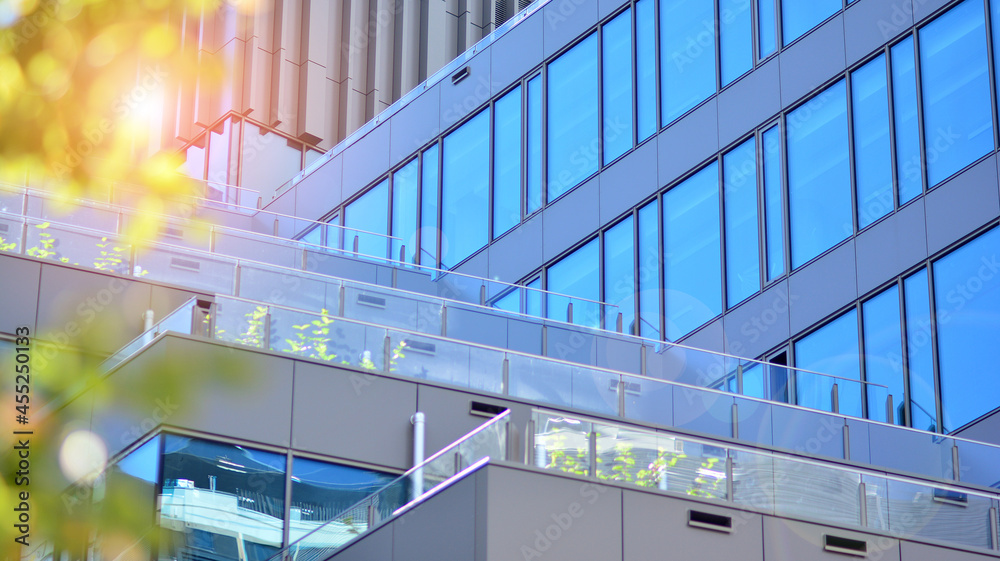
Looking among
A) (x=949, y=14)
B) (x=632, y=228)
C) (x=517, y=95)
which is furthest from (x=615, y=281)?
(x=949, y=14)

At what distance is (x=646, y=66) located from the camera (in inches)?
1014

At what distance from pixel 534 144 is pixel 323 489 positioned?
43.9 ft

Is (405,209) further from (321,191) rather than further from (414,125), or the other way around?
(321,191)

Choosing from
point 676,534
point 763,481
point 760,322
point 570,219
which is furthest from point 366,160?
point 676,534

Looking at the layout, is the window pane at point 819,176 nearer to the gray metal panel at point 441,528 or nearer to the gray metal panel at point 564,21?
the gray metal panel at point 564,21

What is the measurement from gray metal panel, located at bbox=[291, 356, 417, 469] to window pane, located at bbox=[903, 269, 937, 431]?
7864 millimetres

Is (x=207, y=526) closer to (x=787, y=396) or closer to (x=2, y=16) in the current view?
(x=787, y=396)

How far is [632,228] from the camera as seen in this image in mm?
25203

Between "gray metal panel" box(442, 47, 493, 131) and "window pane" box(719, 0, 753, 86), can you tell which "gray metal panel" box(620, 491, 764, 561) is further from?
"gray metal panel" box(442, 47, 493, 131)

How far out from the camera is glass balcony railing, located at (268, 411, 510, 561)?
12922 millimetres

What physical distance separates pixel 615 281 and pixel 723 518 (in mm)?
12010

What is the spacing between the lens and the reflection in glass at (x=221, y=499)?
13.9 meters

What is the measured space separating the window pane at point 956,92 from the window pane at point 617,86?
611cm

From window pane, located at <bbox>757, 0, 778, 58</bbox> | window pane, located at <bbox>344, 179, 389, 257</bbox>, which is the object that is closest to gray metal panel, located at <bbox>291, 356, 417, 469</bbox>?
window pane, located at <bbox>757, 0, 778, 58</bbox>
